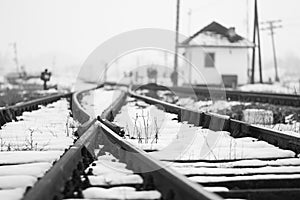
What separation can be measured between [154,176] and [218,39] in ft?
121

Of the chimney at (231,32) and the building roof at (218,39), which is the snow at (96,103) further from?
the chimney at (231,32)

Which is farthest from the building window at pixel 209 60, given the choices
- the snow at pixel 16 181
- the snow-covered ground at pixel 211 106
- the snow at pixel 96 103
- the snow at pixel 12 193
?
the snow at pixel 12 193

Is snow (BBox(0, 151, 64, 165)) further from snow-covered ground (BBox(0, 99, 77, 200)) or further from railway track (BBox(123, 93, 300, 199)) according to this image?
railway track (BBox(123, 93, 300, 199))

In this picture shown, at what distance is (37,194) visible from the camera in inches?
83.7

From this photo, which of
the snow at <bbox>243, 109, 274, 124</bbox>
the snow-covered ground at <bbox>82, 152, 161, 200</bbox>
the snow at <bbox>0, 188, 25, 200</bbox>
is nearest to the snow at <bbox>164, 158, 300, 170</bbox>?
the snow-covered ground at <bbox>82, 152, 161, 200</bbox>

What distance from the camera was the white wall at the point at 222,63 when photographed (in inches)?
1481

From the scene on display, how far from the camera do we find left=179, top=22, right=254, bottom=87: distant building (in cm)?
3756

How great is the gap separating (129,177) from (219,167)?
2.86 ft

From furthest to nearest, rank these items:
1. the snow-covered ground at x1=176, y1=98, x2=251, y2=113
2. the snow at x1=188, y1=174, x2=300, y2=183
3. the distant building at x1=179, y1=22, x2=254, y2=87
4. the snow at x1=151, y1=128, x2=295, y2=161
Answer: the distant building at x1=179, y1=22, x2=254, y2=87 → the snow-covered ground at x1=176, y1=98, x2=251, y2=113 → the snow at x1=151, y1=128, x2=295, y2=161 → the snow at x1=188, y1=174, x2=300, y2=183

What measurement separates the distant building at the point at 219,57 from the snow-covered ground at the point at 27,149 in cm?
3108

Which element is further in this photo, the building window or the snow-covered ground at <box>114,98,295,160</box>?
the building window

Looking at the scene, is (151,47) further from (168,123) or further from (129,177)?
(129,177)

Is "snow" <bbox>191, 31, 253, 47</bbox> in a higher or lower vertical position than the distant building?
higher

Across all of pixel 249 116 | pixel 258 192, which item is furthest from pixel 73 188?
pixel 249 116
